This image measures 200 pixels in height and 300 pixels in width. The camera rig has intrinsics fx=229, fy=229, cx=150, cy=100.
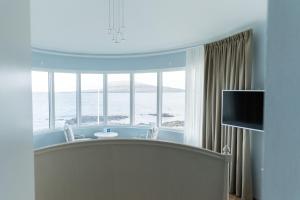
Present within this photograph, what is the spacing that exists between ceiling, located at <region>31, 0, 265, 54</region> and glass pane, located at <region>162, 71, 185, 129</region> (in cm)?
91

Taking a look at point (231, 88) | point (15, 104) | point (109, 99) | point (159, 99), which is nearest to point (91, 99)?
point (109, 99)

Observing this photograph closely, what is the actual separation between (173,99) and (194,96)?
3.59ft

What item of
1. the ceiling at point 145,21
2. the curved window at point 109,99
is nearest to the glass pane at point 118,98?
the curved window at point 109,99

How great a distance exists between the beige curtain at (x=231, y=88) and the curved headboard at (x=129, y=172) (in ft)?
5.43

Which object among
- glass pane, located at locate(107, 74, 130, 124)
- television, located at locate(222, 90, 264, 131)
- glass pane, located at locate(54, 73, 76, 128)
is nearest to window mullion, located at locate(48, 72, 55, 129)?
glass pane, located at locate(54, 73, 76, 128)

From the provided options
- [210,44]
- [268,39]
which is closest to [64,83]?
[210,44]

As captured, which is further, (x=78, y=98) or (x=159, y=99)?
(x=78, y=98)

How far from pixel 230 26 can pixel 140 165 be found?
2898 mm

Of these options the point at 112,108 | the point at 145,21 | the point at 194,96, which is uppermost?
the point at 145,21

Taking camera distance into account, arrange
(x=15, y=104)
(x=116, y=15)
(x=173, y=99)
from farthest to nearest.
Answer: (x=173, y=99) → (x=116, y=15) → (x=15, y=104)

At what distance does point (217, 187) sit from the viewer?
8.07 ft

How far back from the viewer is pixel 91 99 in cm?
708

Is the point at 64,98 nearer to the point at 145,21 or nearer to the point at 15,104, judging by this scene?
the point at 145,21

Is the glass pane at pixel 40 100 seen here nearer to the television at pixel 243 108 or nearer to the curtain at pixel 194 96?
the curtain at pixel 194 96
